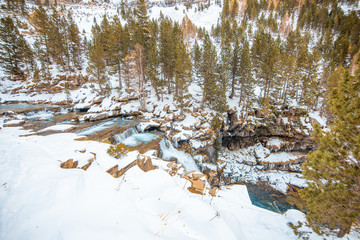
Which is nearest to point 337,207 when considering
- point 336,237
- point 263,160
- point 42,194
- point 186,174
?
point 336,237

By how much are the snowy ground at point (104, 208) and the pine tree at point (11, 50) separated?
41911mm

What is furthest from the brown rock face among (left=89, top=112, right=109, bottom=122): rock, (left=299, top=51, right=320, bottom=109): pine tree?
(left=299, top=51, right=320, bottom=109): pine tree

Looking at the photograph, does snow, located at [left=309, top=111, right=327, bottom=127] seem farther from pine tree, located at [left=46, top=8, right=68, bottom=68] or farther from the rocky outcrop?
pine tree, located at [left=46, top=8, right=68, bottom=68]

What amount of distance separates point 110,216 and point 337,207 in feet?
25.4

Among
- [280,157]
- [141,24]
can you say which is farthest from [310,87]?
[141,24]

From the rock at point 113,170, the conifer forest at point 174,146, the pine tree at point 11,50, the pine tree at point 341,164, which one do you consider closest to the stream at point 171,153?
the conifer forest at point 174,146

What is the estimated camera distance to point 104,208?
371cm

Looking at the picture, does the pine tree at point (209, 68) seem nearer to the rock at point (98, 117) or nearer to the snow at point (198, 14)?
the rock at point (98, 117)

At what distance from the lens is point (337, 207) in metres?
4.98

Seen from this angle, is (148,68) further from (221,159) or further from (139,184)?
(139,184)

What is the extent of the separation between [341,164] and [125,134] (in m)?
16.6

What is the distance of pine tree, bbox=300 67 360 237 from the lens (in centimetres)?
468

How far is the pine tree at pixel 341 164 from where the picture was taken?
184 inches

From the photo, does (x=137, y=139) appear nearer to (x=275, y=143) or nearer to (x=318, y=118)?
(x=275, y=143)
